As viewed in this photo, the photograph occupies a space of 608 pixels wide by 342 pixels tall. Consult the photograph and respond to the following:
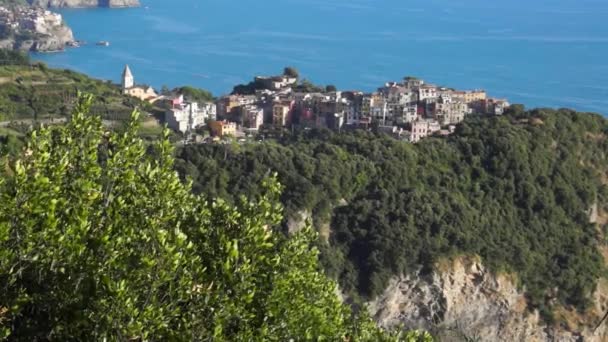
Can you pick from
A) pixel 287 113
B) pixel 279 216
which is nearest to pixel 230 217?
pixel 279 216

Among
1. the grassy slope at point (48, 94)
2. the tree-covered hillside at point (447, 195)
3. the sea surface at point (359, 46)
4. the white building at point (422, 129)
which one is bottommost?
the tree-covered hillside at point (447, 195)

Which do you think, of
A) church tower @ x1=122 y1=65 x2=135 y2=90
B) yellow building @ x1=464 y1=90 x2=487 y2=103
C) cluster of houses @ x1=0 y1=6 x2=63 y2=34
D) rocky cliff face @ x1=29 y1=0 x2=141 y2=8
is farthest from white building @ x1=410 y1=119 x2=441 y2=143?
rocky cliff face @ x1=29 y1=0 x2=141 y2=8

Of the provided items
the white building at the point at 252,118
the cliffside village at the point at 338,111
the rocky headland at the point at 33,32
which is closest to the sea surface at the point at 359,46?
the rocky headland at the point at 33,32

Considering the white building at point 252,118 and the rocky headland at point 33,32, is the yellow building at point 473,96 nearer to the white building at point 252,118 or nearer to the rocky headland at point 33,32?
the white building at point 252,118

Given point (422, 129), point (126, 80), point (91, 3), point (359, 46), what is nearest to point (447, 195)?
point (422, 129)

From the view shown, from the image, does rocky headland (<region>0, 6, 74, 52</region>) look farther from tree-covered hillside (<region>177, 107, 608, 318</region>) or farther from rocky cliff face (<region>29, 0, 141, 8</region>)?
tree-covered hillside (<region>177, 107, 608, 318</region>)

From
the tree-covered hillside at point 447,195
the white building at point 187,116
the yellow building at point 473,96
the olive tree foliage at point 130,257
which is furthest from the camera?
the yellow building at point 473,96

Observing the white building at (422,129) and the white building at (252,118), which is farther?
the white building at (252,118)
